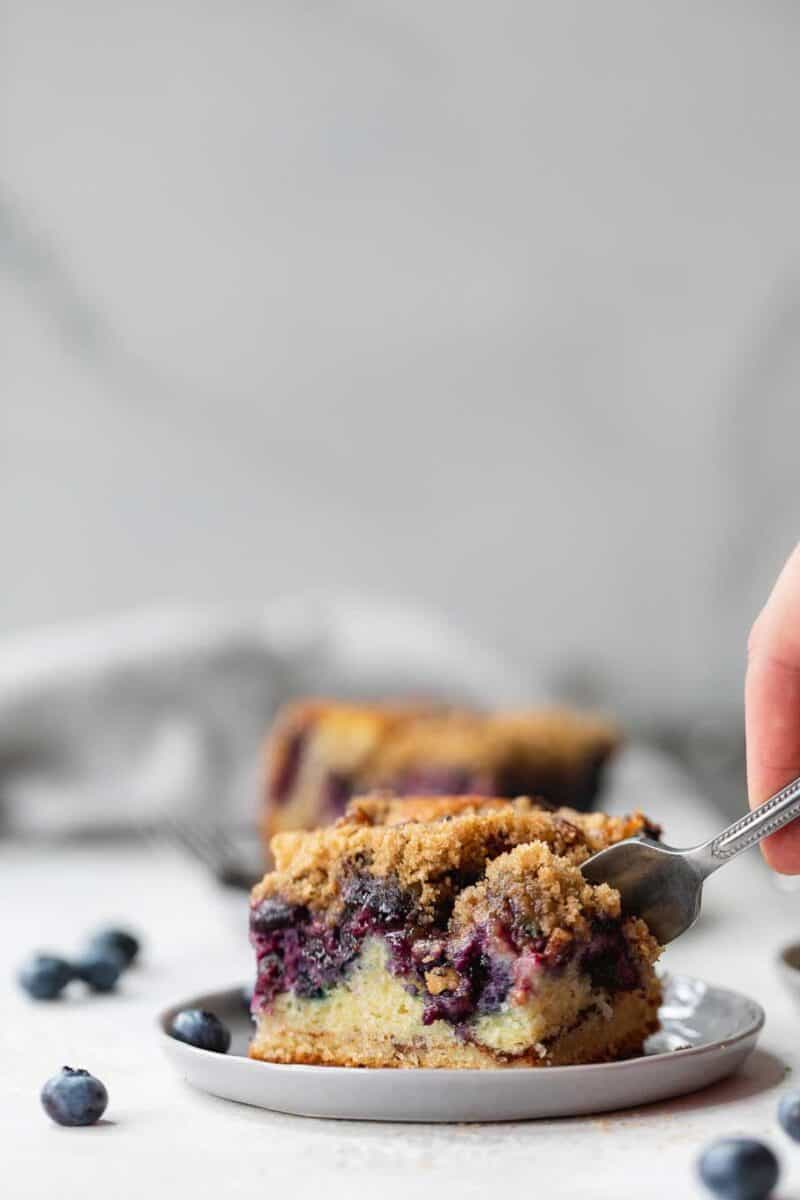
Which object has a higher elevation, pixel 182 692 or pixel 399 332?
pixel 399 332

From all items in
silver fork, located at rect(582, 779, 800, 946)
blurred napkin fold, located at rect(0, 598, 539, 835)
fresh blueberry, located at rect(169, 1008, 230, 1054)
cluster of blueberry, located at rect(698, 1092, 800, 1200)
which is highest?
silver fork, located at rect(582, 779, 800, 946)

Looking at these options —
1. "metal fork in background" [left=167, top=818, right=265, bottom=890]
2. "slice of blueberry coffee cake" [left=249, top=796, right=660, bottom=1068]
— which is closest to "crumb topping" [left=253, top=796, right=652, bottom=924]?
"slice of blueberry coffee cake" [left=249, top=796, right=660, bottom=1068]

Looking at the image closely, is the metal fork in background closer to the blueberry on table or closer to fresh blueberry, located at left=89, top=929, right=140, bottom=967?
fresh blueberry, located at left=89, top=929, right=140, bottom=967

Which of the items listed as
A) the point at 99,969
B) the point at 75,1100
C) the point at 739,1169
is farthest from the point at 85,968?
the point at 739,1169

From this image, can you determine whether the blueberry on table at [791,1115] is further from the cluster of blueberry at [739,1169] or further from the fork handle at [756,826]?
the fork handle at [756,826]

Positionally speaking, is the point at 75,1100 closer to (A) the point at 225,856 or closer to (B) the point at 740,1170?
(B) the point at 740,1170

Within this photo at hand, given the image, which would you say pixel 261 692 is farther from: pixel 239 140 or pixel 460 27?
pixel 460 27

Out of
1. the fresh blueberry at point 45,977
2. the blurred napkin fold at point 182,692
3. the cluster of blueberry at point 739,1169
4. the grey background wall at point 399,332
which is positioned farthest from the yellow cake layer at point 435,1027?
A: the grey background wall at point 399,332

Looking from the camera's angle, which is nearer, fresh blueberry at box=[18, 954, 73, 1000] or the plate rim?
the plate rim
